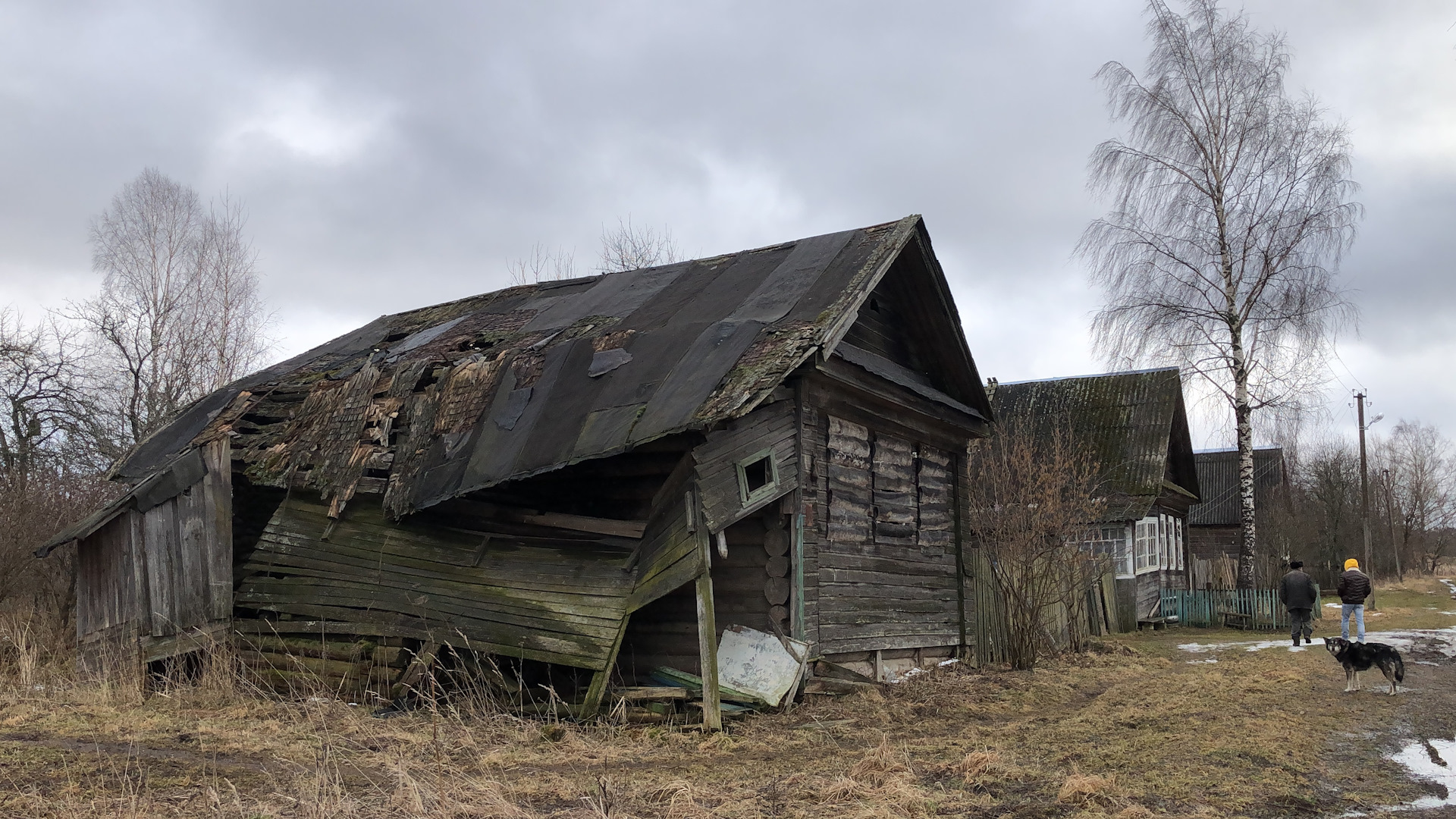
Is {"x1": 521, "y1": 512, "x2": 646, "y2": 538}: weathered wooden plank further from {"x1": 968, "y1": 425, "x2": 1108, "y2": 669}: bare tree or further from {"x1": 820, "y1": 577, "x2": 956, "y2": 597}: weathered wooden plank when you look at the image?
{"x1": 968, "y1": 425, "x2": 1108, "y2": 669}: bare tree

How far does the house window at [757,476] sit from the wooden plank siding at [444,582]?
1.30m

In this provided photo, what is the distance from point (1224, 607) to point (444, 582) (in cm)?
1897

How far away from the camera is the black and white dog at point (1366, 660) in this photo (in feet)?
35.7

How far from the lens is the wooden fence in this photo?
22188mm

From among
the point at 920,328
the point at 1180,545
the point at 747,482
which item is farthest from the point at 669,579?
the point at 1180,545

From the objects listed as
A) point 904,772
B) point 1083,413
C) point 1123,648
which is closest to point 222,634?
point 904,772

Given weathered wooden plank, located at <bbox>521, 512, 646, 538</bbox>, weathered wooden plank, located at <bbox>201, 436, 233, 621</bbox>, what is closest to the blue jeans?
weathered wooden plank, located at <bbox>521, 512, 646, 538</bbox>

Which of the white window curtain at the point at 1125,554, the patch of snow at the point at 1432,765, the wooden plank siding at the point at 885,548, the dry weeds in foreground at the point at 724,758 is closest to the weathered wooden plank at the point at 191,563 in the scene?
the dry weeds in foreground at the point at 724,758

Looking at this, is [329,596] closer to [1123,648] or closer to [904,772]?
[904,772]

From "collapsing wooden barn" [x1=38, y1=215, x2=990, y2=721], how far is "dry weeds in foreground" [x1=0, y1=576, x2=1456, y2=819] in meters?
0.97

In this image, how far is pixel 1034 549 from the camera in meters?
13.9

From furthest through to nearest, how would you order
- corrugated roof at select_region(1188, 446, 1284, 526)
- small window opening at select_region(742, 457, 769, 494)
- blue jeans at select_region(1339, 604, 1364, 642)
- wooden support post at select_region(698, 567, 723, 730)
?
corrugated roof at select_region(1188, 446, 1284, 526) < blue jeans at select_region(1339, 604, 1364, 642) < small window opening at select_region(742, 457, 769, 494) < wooden support post at select_region(698, 567, 723, 730)

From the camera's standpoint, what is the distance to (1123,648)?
17.1m

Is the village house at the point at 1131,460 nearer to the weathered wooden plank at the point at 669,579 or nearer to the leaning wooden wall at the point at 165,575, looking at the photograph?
the weathered wooden plank at the point at 669,579
